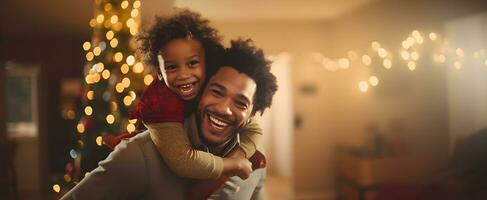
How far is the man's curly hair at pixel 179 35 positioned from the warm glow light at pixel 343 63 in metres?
0.62

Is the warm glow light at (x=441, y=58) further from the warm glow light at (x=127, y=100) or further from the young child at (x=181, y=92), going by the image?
the warm glow light at (x=127, y=100)

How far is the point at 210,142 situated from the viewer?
2.66 feet

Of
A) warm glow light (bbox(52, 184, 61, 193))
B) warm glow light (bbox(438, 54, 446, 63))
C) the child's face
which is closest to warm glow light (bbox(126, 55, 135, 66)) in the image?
the child's face

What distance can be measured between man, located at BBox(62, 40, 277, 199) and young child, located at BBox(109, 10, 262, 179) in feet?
0.07

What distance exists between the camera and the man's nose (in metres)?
0.79

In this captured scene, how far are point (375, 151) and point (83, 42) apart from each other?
3.67 ft

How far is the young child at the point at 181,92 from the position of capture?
29.2 inches

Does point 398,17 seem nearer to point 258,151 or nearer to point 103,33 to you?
point 258,151

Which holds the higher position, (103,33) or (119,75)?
(103,33)

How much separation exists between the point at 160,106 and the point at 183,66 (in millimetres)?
112

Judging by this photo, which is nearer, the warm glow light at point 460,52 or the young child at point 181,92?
the young child at point 181,92

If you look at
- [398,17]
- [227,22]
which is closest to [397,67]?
[398,17]

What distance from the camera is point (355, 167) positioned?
1.34 metres

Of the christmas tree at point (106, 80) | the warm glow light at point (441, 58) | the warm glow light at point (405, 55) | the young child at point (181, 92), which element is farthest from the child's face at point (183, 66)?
the warm glow light at point (441, 58)
